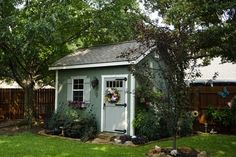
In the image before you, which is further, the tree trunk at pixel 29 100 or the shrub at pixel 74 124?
the tree trunk at pixel 29 100

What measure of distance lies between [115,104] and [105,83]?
1.01 metres

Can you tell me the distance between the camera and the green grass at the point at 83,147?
11.2 metres

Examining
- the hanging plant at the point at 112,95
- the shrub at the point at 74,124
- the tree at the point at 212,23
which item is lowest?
the shrub at the point at 74,124

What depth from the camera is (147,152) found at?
38.0ft

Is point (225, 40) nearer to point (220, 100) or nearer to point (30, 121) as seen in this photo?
point (220, 100)

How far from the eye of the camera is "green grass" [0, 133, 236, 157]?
440 inches

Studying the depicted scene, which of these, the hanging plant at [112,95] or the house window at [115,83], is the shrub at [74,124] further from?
the house window at [115,83]

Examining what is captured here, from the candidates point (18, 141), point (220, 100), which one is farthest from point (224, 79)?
point (18, 141)

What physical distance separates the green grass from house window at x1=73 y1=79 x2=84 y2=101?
256 cm

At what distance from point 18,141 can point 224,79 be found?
12.8 metres

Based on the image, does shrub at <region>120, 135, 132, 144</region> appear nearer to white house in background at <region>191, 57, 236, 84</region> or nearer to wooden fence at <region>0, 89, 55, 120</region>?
white house in background at <region>191, 57, 236, 84</region>

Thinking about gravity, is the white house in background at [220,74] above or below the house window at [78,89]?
above

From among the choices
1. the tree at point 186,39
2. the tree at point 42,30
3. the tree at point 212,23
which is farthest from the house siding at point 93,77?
the tree at point 186,39

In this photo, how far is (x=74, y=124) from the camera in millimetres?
15406
